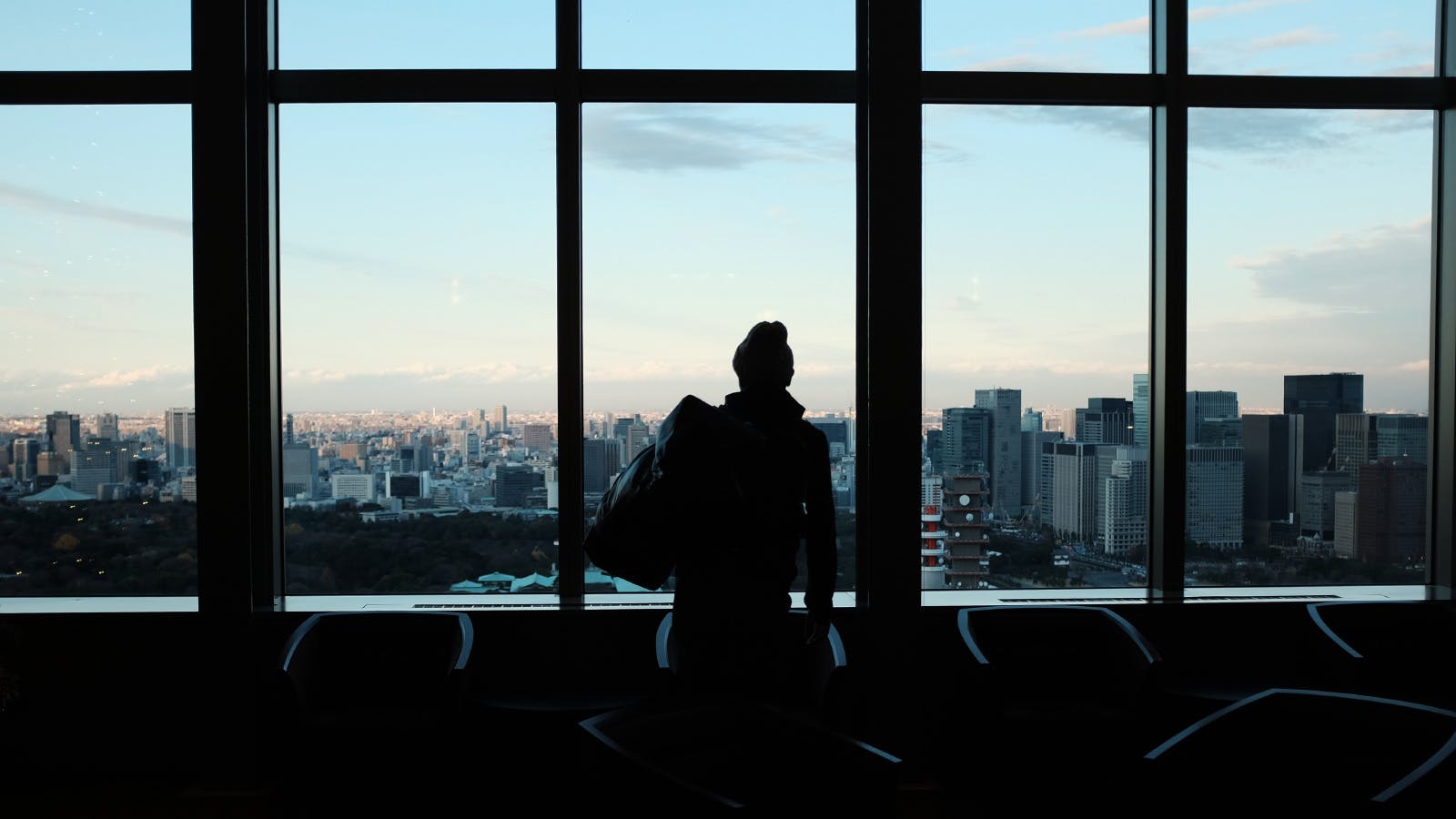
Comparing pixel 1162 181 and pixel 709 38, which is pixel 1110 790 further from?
pixel 709 38

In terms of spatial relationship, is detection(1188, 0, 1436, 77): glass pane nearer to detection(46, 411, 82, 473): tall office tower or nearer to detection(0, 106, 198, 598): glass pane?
detection(0, 106, 198, 598): glass pane

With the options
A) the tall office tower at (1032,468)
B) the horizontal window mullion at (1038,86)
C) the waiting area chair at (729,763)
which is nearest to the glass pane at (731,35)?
the horizontal window mullion at (1038,86)

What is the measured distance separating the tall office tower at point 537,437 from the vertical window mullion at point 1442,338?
13.5 ft

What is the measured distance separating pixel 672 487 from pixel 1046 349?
2525mm

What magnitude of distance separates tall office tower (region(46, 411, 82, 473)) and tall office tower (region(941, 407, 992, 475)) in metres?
3.90

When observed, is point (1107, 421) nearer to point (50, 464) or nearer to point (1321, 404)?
point (1321, 404)

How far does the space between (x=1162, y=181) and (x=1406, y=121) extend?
50.6 inches

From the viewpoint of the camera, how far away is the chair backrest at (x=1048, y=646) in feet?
12.5

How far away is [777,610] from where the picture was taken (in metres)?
2.76

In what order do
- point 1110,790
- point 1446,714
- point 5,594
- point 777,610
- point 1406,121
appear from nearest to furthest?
point 1446,714 → point 777,610 → point 1110,790 → point 5,594 → point 1406,121

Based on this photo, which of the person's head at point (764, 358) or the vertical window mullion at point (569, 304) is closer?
the person's head at point (764, 358)

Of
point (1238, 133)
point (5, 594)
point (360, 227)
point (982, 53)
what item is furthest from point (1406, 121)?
point (5, 594)

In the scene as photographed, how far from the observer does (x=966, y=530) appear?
4.44 metres

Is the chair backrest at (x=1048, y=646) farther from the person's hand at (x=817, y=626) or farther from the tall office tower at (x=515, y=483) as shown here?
the tall office tower at (x=515, y=483)
